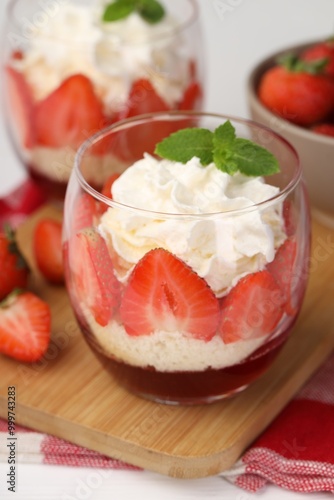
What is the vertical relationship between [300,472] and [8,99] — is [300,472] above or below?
below

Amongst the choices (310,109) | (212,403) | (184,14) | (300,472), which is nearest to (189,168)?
(212,403)

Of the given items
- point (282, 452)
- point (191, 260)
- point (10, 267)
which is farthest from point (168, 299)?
point (10, 267)

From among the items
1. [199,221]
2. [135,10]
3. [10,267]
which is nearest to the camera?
[199,221]

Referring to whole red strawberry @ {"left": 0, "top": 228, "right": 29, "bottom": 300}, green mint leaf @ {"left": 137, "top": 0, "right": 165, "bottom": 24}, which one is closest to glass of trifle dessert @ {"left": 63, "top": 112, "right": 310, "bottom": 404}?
whole red strawberry @ {"left": 0, "top": 228, "right": 29, "bottom": 300}

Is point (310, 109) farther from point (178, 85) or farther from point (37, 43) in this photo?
point (37, 43)

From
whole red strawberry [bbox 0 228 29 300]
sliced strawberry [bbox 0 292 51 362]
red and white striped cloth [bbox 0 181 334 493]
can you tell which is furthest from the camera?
whole red strawberry [bbox 0 228 29 300]

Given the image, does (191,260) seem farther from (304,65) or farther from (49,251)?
(304,65)

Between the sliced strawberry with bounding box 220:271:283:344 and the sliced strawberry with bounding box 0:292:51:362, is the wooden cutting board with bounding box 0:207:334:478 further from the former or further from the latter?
the sliced strawberry with bounding box 220:271:283:344
